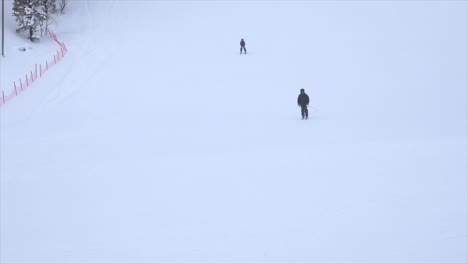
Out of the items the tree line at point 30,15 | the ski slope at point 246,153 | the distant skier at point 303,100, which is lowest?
the ski slope at point 246,153

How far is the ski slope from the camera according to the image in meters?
6.46

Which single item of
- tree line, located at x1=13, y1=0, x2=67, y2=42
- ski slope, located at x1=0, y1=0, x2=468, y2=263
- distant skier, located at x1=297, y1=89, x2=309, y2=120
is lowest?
ski slope, located at x1=0, y1=0, x2=468, y2=263

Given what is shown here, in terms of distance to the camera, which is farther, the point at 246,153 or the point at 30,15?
the point at 30,15

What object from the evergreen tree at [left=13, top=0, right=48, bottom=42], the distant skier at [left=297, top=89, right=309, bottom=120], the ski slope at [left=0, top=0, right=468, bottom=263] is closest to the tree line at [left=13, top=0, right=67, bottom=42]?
the evergreen tree at [left=13, top=0, right=48, bottom=42]

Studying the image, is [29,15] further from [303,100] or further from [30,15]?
[303,100]

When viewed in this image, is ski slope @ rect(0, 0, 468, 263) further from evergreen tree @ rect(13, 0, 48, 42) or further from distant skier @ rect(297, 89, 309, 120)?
evergreen tree @ rect(13, 0, 48, 42)

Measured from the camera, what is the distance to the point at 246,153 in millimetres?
11414

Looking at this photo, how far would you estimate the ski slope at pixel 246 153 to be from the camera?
6.46m

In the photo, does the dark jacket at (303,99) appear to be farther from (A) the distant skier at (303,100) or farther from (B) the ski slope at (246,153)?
(B) the ski slope at (246,153)

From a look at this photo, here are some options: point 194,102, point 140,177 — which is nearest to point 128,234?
point 140,177

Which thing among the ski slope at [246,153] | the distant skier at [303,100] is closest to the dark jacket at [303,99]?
the distant skier at [303,100]

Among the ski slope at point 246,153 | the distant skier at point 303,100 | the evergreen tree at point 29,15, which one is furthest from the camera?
the evergreen tree at point 29,15

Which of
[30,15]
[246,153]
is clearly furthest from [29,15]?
[246,153]

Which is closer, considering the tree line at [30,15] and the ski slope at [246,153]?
the ski slope at [246,153]
